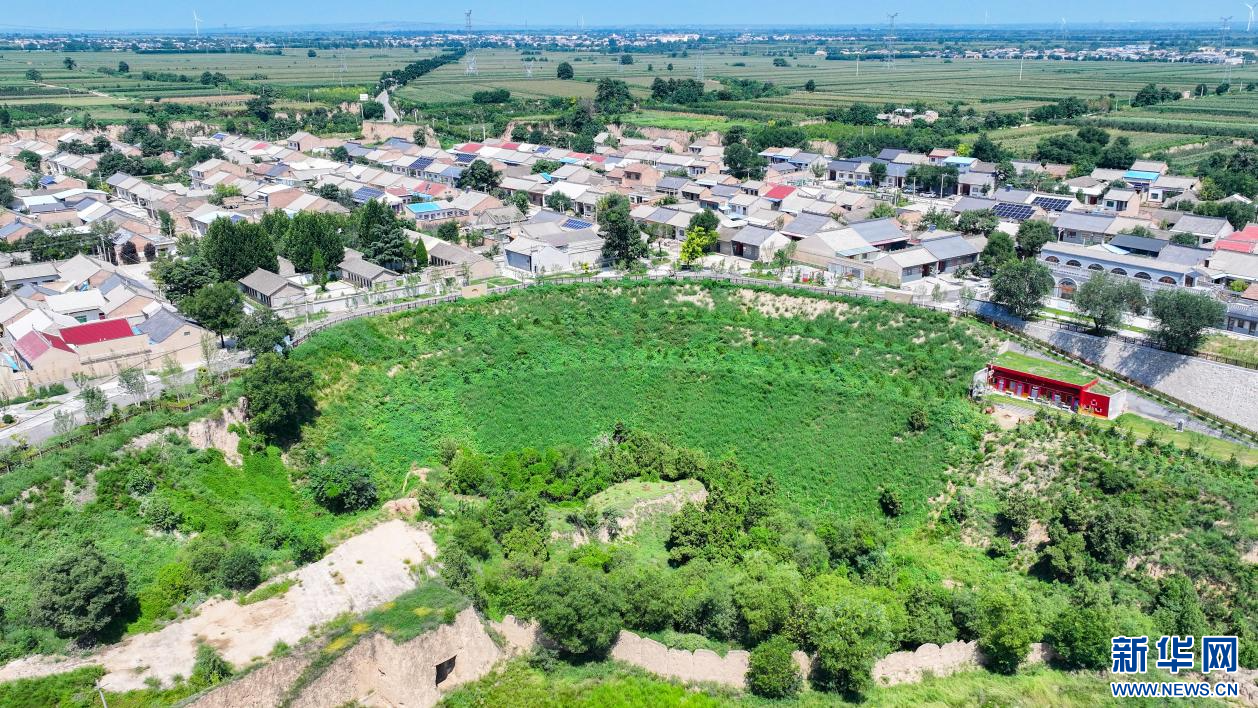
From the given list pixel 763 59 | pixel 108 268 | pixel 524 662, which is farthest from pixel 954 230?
pixel 763 59

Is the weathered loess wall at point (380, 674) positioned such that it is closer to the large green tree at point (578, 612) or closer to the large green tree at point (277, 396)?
the large green tree at point (578, 612)

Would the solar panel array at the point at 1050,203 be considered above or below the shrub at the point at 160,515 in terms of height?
above

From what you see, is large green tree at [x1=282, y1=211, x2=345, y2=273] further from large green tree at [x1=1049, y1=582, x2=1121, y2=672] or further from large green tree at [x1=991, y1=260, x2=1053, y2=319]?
large green tree at [x1=1049, y1=582, x2=1121, y2=672]

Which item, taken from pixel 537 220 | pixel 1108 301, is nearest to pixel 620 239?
pixel 537 220

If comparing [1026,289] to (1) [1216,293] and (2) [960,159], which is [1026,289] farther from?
(2) [960,159]

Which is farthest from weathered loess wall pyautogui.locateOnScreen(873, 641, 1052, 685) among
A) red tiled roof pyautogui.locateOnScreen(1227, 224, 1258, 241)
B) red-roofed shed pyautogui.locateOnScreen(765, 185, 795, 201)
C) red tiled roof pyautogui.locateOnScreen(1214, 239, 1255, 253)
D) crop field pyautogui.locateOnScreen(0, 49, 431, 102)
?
crop field pyautogui.locateOnScreen(0, 49, 431, 102)

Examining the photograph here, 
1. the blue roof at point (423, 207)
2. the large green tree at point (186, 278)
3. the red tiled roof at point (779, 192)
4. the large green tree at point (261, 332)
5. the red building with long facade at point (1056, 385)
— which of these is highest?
the red tiled roof at point (779, 192)

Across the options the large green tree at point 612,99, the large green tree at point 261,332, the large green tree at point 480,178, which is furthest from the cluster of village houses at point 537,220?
the large green tree at point 612,99

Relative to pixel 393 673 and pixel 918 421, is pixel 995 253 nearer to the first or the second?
pixel 918 421
